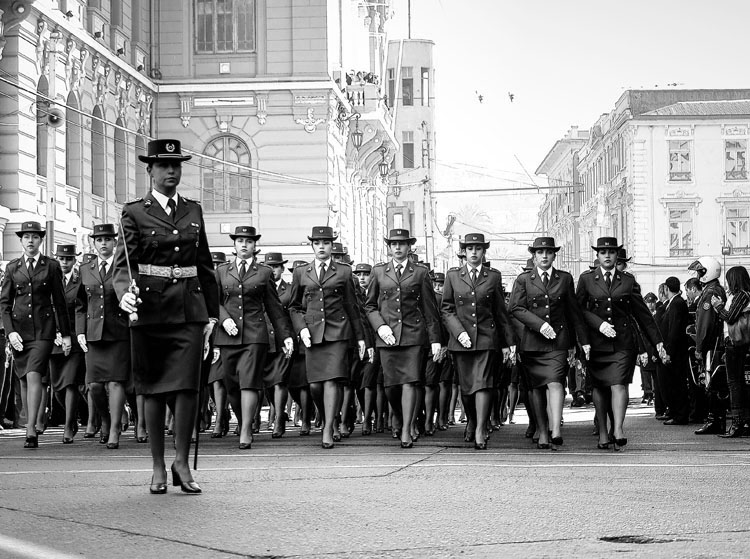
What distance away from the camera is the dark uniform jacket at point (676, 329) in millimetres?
19281

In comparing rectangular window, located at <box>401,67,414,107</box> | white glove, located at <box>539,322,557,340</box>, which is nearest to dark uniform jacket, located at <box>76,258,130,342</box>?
white glove, located at <box>539,322,557,340</box>

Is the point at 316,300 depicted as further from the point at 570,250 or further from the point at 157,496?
the point at 570,250

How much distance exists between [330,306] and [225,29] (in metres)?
28.2

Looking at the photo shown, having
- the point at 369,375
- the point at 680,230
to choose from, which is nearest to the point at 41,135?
the point at 369,375

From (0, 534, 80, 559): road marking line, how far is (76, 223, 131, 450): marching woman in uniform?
719cm

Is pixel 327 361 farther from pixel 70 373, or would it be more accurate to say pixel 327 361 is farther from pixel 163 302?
pixel 163 302

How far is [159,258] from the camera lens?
9008 millimetres

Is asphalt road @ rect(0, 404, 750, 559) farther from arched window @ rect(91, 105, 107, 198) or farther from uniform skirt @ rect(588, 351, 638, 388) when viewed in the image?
arched window @ rect(91, 105, 107, 198)

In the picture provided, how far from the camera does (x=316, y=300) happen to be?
14.2 meters

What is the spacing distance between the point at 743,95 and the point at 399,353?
7538cm

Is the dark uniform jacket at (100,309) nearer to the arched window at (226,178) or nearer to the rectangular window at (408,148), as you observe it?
the arched window at (226,178)

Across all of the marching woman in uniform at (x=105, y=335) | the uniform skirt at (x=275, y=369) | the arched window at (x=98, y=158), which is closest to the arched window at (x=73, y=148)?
the arched window at (x=98, y=158)

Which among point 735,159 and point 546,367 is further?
point 735,159

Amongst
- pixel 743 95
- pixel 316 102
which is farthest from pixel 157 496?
pixel 743 95
